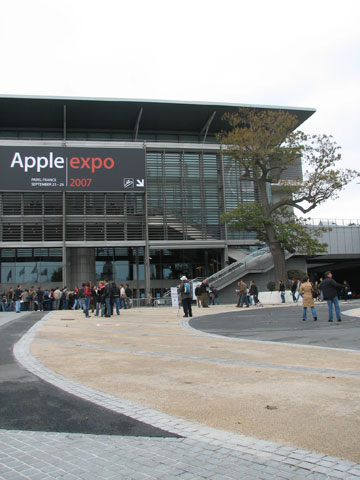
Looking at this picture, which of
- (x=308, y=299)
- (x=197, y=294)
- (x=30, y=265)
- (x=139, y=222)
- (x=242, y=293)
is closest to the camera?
(x=308, y=299)

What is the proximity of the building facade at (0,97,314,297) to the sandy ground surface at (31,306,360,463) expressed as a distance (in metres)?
28.8

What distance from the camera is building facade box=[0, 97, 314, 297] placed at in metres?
37.8

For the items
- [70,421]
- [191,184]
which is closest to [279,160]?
[191,184]

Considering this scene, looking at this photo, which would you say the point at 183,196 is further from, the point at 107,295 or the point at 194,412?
the point at 194,412

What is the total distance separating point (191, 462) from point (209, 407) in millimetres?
1503

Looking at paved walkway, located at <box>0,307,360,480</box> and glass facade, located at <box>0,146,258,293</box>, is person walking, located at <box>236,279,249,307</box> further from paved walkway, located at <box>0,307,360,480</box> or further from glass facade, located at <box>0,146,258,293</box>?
paved walkway, located at <box>0,307,360,480</box>

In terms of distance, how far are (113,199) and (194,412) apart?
117 feet

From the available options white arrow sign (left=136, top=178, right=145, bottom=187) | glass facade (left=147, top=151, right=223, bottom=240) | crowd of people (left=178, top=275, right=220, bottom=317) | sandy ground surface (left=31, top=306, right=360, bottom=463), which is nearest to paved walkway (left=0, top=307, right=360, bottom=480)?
sandy ground surface (left=31, top=306, right=360, bottom=463)

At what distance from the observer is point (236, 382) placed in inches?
233

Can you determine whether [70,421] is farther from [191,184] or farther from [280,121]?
[191,184]

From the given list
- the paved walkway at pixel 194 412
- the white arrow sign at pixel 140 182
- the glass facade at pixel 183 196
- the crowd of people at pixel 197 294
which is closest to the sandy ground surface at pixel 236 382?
the paved walkway at pixel 194 412

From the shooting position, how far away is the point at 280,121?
3066 centimetres

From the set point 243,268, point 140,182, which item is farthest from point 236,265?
point 140,182

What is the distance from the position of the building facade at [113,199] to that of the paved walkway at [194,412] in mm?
29751
